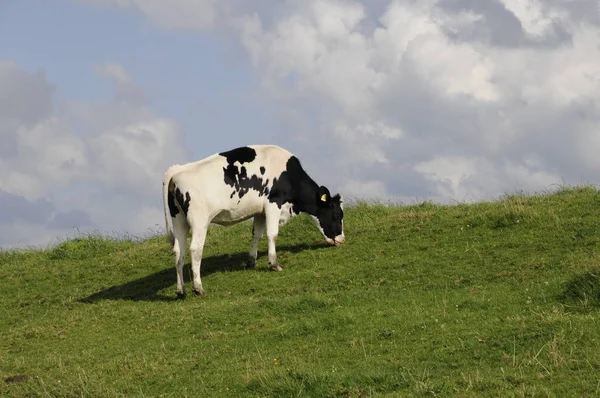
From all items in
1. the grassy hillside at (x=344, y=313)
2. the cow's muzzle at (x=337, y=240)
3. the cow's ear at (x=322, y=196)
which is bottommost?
the grassy hillside at (x=344, y=313)

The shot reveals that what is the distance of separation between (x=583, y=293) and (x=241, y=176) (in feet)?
29.8

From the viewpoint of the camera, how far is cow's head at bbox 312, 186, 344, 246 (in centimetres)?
2142

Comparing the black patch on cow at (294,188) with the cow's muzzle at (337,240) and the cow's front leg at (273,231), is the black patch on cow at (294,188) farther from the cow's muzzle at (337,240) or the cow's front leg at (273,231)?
the cow's muzzle at (337,240)

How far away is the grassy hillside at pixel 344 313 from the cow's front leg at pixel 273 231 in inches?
14.7

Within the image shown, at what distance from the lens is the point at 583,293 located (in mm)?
13281

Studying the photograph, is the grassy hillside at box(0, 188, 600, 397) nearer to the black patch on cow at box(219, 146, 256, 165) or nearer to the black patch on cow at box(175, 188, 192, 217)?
the black patch on cow at box(175, 188, 192, 217)

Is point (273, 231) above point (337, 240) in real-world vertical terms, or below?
above

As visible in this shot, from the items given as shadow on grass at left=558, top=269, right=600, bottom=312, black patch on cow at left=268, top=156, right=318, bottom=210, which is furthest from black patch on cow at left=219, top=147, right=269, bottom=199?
shadow on grass at left=558, top=269, right=600, bottom=312

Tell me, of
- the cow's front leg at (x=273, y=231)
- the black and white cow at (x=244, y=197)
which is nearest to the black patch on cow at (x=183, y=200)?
the black and white cow at (x=244, y=197)

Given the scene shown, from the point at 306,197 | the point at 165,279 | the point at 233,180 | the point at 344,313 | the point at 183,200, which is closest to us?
the point at 344,313

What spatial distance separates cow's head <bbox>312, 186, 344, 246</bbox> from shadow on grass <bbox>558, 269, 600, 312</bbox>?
8220mm

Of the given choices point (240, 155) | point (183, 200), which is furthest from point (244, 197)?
point (183, 200)

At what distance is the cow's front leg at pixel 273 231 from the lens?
19875mm

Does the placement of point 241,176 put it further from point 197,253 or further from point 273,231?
point 197,253
